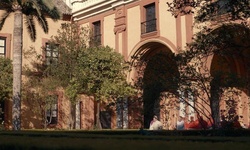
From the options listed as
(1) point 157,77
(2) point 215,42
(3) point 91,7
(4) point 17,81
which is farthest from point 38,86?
(2) point 215,42

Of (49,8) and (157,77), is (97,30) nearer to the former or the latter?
(49,8)

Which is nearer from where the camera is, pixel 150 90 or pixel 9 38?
pixel 150 90

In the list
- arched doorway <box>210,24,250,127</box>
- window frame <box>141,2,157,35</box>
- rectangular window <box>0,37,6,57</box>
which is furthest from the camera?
rectangular window <box>0,37,6,57</box>

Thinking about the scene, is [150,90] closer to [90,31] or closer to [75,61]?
[75,61]

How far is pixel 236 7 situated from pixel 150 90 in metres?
→ 5.08

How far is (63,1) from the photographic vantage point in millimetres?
A: 28969

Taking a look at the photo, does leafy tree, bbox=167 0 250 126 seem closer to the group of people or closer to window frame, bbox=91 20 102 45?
the group of people

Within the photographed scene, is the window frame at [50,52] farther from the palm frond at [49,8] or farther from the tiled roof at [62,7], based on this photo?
the palm frond at [49,8]

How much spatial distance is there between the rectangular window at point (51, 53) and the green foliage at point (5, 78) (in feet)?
8.16

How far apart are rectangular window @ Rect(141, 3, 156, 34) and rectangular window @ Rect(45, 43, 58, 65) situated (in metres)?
5.35

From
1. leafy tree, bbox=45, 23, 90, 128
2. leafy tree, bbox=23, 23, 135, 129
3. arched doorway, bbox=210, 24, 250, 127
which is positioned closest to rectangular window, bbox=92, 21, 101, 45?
leafy tree, bbox=45, 23, 90, 128

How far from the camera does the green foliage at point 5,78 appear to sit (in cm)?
2262

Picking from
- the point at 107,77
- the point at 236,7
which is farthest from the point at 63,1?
the point at 236,7

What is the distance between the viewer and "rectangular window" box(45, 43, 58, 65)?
23.6m
